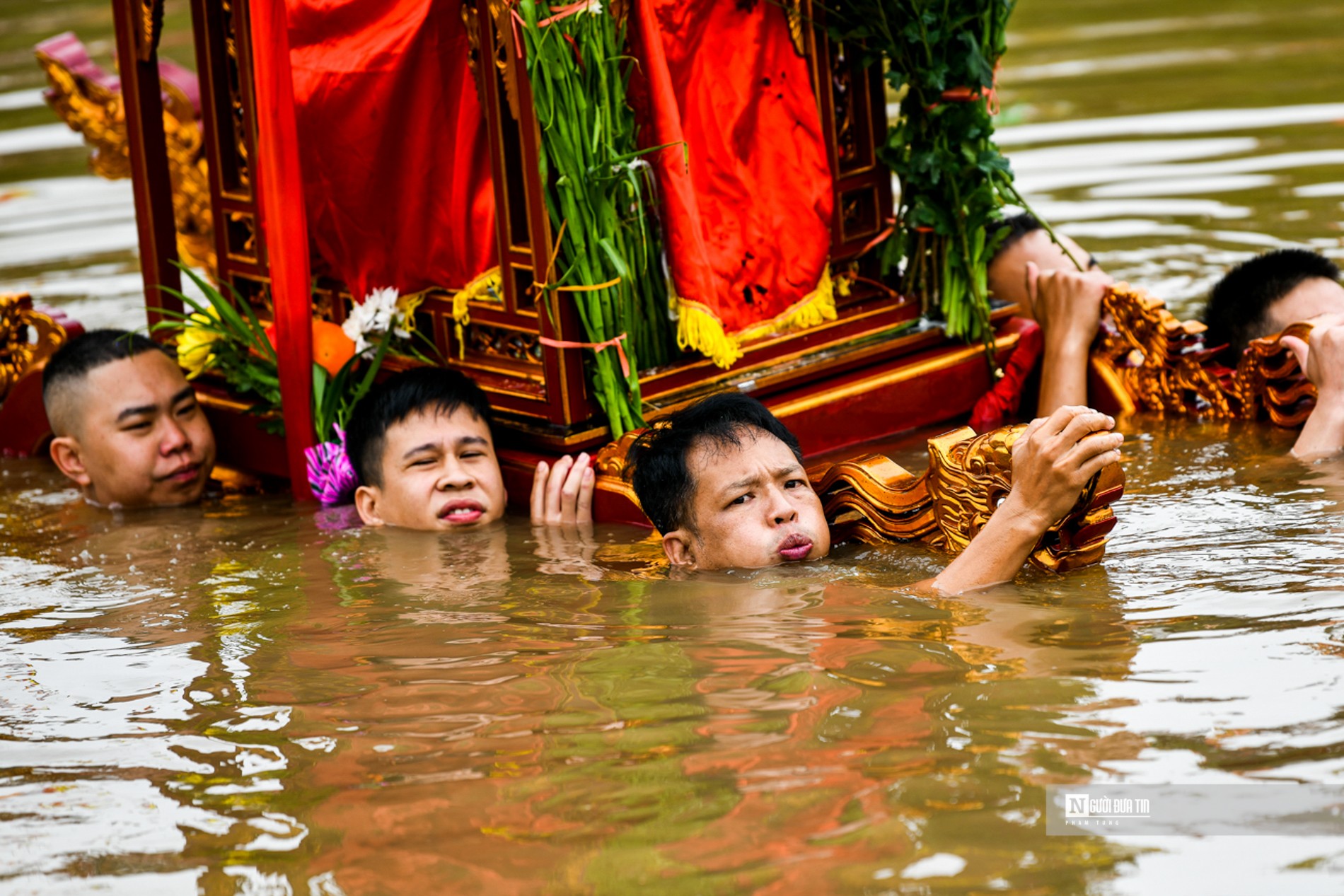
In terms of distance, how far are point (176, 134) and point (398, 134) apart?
6.44ft

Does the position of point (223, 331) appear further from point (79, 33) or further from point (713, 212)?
point (79, 33)

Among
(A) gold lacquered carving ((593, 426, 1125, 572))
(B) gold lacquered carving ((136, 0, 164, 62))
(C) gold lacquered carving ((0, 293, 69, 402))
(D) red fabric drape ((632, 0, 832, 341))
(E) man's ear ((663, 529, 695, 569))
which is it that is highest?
(B) gold lacquered carving ((136, 0, 164, 62))

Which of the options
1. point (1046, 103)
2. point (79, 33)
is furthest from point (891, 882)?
point (79, 33)

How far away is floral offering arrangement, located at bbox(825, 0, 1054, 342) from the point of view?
4496mm

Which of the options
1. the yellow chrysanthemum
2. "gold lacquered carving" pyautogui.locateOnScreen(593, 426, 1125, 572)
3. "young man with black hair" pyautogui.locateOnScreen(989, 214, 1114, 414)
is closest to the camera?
"gold lacquered carving" pyautogui.locateOnScreen(593, 426, 1125, 572)

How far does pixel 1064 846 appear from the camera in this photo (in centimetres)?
229

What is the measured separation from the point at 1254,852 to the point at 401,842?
128 centimetres

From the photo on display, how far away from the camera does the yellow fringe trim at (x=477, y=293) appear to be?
4488 millimetres

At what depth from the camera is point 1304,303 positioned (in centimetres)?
457

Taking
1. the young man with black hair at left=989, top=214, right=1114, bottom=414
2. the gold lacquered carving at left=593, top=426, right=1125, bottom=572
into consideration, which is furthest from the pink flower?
the young man with black hair at left=989, top=214, right=1114, bottom=414

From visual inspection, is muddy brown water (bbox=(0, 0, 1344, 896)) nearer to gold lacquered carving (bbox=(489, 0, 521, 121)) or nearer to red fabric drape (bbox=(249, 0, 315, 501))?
red fabric drape (bbox=(249, 0, 315, 501))

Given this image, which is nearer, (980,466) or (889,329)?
(980,466)

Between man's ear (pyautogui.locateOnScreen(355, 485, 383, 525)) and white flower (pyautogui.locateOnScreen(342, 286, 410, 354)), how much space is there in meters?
0.44
